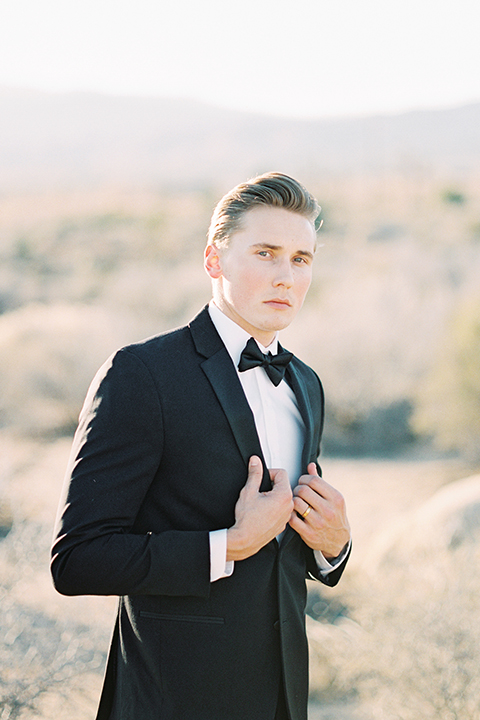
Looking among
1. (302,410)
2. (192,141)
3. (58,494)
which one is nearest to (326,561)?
(302,410)

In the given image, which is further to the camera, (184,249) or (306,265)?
(184,249)

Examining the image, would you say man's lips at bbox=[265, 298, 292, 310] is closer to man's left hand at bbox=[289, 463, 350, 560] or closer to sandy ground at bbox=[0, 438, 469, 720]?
man's left hand at bbox=[289, 463, 350, 560]

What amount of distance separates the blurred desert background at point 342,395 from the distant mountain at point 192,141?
9.83 meters

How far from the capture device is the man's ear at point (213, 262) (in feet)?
5.86

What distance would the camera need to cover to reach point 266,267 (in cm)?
171

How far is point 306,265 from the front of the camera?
1804 millimetres

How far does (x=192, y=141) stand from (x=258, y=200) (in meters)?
62.4

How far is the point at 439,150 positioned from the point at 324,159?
11245 mm

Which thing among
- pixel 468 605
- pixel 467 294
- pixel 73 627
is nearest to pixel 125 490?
pixel 73 627

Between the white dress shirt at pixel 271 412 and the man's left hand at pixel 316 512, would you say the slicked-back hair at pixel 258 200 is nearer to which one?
the white dress shirt at pixel 271 412

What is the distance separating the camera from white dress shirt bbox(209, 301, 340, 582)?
5.74 feet

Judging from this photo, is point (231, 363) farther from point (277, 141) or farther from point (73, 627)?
point (277, 141)

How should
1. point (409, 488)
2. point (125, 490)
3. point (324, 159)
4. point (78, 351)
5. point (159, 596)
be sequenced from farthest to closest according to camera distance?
point (324, 159)
point (78, 351)
point (409, 488)
point (159, 596)
point (125, 490)

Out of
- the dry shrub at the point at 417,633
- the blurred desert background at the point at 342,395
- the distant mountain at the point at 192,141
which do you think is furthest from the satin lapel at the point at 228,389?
the distant mountain at the point at 192,141
